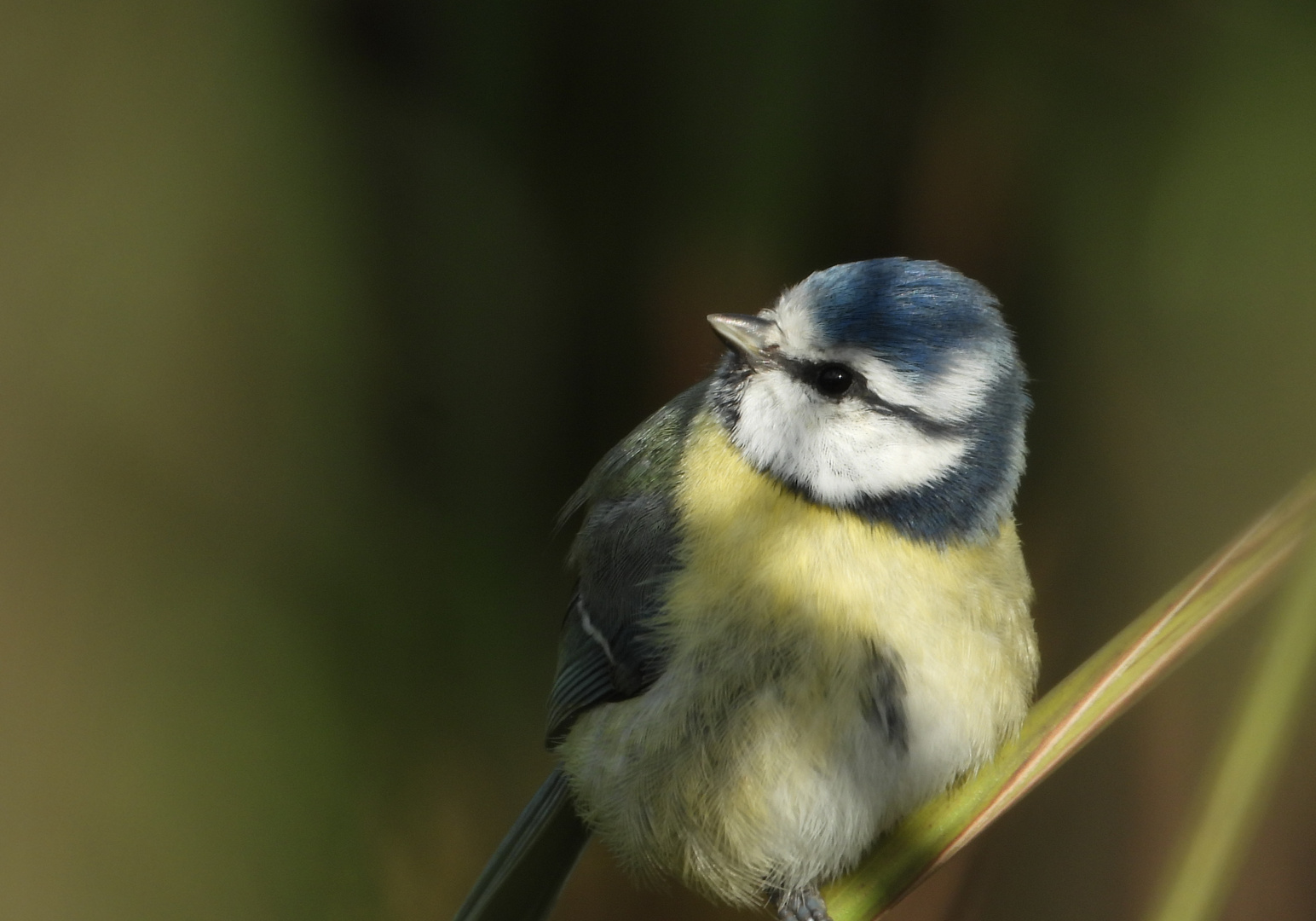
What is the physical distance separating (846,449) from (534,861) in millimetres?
578

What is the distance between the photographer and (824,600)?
984 mm

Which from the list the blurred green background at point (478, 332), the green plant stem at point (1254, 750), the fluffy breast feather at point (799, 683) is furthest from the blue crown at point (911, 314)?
the green plant stem at point (1254, 750)

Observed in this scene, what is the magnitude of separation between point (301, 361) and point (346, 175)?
0.23 metres

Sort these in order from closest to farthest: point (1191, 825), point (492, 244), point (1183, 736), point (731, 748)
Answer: point (1191, 825), point (731, 748), point (1183, 736), point (492, 244)

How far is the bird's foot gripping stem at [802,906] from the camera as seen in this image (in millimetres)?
1116

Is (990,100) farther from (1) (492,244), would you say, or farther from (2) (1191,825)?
(2) (1191,825)

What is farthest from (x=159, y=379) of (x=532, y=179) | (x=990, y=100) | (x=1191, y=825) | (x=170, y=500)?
(x=1191, y=825)

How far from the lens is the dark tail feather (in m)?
1.18

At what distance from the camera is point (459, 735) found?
1.27 metres

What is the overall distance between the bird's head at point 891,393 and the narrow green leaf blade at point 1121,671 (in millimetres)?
270

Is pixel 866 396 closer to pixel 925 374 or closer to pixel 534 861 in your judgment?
pixel 925 374

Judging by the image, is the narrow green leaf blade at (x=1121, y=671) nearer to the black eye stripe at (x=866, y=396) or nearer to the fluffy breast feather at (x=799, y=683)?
the fluffy breast feather at (x=799, y=683)

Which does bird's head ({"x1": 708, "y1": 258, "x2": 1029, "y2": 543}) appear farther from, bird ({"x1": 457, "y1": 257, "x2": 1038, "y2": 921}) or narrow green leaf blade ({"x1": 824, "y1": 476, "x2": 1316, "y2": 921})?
narrow green leaf blade ({"x1": 824, "y1": 476, "x2": 1316, "y2": 921})

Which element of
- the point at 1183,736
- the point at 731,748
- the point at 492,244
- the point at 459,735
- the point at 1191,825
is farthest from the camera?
the point at 492,244
